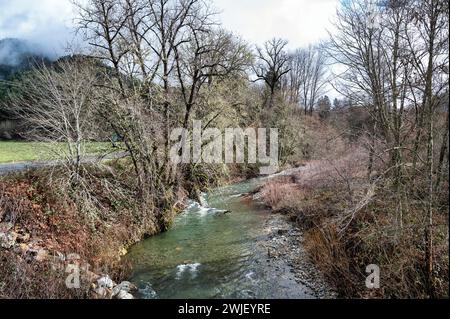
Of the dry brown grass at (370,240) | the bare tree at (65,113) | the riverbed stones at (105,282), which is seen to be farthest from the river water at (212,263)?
the bare tree at (65,113)

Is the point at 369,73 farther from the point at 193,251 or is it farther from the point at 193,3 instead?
the point at 193,251

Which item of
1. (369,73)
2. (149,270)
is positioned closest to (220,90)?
(369,73)

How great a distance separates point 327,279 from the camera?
7.49 metres

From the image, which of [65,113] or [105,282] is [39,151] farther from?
[105,282]

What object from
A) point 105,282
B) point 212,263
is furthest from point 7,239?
point 212,263

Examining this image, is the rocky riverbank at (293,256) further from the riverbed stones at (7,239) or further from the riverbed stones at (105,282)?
the riverbed stones at (7,239)

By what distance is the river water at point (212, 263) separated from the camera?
718cm

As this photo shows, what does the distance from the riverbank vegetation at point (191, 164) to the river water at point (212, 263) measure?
78 centimetres

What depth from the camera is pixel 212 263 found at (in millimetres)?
8734

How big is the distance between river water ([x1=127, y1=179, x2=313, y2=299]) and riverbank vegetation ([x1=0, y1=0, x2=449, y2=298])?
782 mm

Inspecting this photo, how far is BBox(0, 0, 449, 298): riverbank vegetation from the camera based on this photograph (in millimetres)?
6016

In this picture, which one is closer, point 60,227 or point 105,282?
point 105,282

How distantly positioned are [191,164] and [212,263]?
6468 millimetres
